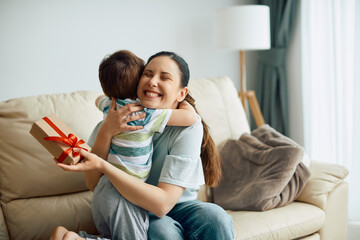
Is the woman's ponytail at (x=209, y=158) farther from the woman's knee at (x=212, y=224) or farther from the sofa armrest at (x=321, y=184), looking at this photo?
the sofa armrest at (x=321, y=184)

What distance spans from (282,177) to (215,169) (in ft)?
1.39

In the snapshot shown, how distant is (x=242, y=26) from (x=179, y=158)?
1709 mm

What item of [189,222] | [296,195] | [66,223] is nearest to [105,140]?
[189,222]

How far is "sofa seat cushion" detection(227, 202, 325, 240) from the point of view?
1739 mm

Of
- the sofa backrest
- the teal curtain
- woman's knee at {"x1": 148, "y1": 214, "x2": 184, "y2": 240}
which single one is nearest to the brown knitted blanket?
woman's knee at {"x1": 148, "y1": 214, "x2": 184, "y2": 240}

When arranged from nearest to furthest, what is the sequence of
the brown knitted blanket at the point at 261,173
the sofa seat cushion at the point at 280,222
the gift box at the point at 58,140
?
the gift box at the point at 58,140 < the sofa seat cushion at the point at 280,222 < the brown knitted blanket at the point at 261,173

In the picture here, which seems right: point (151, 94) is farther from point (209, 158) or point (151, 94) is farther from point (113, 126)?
point (209, 158)

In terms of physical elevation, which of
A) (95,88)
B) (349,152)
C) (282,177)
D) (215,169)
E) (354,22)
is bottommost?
(349,152)

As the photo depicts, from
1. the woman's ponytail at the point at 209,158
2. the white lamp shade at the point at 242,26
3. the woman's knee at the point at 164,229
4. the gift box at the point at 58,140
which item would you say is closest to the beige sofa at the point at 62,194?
the woman's ponytail at the point at 209,158

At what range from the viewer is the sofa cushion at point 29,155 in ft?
5.54

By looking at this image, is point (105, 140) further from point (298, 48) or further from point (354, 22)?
point (298, 48)

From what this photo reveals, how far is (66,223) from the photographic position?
1.72 metres

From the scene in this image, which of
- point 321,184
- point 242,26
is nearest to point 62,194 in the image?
point 321,184

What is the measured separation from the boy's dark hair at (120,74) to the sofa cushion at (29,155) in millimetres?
451
